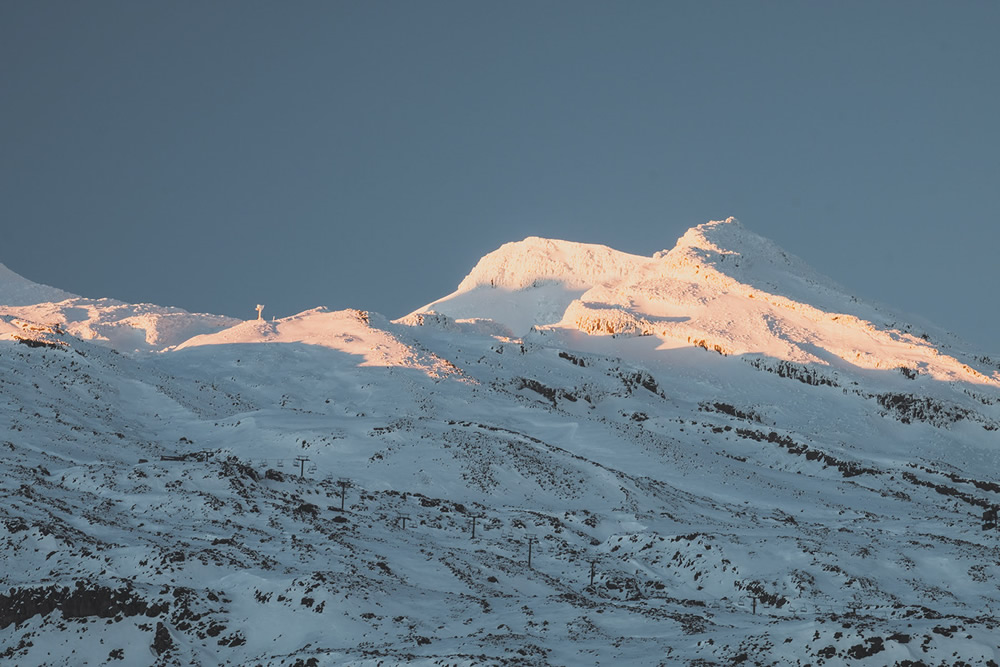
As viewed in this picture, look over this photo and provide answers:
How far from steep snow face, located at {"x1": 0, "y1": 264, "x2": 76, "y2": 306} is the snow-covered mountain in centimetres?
4040

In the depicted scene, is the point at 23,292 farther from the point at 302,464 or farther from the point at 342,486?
the point at 342,486

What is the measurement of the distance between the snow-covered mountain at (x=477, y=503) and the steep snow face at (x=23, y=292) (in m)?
40.4

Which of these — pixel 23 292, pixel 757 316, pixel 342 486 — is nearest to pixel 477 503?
pixel 342 486

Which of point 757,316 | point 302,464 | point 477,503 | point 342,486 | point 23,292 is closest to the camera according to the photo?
point 342,486

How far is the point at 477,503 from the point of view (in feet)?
147

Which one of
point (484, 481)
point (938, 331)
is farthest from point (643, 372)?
point (938, 331)

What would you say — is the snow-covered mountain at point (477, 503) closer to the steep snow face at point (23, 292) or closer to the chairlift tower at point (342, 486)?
the chairlift tower at point (342, 486)

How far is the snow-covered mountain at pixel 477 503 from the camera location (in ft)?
63.5

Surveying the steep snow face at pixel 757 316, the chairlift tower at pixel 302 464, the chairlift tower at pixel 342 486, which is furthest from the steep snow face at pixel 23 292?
the chairlift tower at pixel 342 486

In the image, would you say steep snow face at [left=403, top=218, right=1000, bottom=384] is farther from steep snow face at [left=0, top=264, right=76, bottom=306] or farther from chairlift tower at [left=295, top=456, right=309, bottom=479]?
chairlift tower at [left=295, top=456, right=309, bottom=479]

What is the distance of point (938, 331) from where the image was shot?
152m

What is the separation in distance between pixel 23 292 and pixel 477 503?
5758 inches

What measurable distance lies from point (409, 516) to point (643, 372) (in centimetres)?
7099

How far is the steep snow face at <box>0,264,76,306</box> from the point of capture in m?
152
